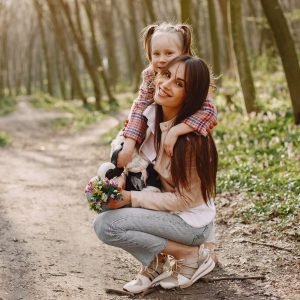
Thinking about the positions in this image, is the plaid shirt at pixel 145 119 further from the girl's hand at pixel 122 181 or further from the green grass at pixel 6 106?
the green grass at pixel 6 106

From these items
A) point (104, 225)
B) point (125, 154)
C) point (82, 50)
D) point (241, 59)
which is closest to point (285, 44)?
point (241, 59)

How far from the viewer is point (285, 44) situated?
8883 mm

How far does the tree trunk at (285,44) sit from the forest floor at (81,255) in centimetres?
284

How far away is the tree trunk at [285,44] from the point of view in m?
8.70

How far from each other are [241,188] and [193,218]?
10.4 ft

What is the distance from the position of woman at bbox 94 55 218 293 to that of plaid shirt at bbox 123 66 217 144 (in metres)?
0.06

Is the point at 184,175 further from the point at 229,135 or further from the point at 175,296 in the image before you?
the point at 229,135

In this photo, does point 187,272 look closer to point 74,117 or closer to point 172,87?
point 172,87

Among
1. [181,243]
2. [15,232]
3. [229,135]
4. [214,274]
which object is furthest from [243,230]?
[229,135]

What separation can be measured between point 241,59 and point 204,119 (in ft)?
25.1

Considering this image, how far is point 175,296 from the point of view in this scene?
4035mm

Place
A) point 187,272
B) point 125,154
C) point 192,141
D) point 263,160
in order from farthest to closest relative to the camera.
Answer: point 263,160 < point 187,272 < point 125,154 < point 192,141

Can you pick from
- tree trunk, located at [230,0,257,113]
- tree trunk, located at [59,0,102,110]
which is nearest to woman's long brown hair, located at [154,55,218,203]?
tree trunk, located at [230,0,257,113]

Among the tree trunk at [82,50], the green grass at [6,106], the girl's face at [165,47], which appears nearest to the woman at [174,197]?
the girl's face at [165,47]
